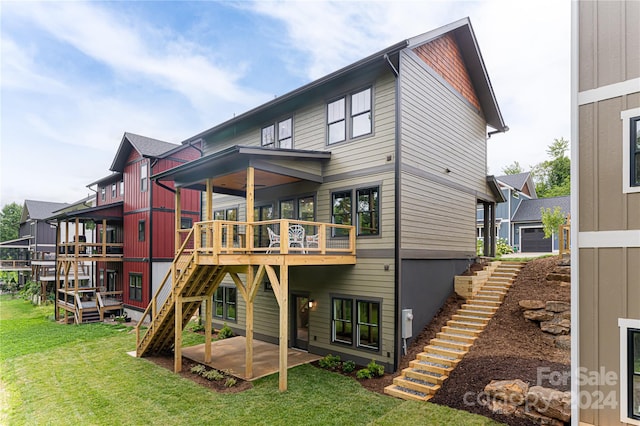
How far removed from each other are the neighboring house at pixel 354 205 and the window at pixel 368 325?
38mm

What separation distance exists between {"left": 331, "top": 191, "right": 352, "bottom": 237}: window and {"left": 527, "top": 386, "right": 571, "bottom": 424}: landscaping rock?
5818 mm

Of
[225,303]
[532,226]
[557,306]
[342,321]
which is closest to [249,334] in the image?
[342,321]

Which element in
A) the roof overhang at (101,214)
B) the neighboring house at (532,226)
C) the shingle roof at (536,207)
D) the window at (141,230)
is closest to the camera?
the window at (141,230)

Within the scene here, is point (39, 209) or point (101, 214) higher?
point (39, 209)

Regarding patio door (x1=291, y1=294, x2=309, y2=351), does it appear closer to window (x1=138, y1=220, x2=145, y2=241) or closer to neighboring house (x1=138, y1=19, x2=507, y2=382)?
neighboring house (x1=138, y1=19, x2=507, y2=382)

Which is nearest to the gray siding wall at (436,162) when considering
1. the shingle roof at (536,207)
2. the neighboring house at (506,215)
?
the neighboring house at (506,215)

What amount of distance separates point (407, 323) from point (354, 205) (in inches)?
138

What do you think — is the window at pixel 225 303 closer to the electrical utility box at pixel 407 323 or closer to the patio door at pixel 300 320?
the patio door at pixel 300 320

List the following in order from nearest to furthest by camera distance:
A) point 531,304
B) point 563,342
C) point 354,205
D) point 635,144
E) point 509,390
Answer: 1. point 635,144
2. point 509,390
3. point 563,342
4. point 531,304
5. point 354,205

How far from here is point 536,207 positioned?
25.3 metres

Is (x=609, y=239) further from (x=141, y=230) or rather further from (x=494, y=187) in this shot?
(x=141, y=230)

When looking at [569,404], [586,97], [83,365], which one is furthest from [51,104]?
[569,404]

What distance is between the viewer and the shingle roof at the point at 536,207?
2442cm

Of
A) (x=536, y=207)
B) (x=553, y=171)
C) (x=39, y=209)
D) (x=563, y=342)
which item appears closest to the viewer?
(x=563, y=342)
